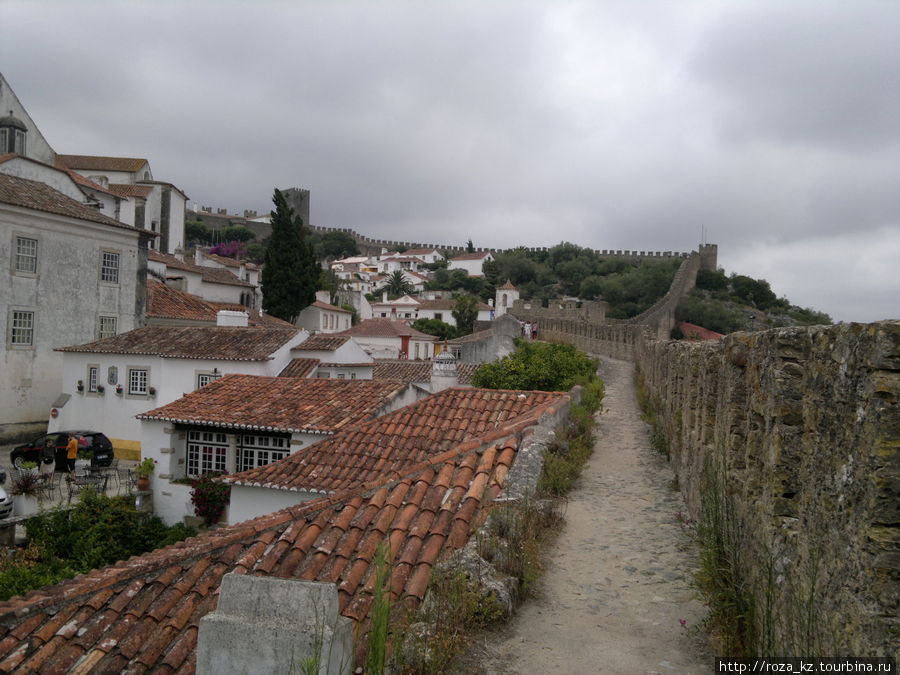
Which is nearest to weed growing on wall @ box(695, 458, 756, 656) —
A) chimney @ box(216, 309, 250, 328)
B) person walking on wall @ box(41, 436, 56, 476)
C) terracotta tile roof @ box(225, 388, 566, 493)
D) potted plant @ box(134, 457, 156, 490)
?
terracotta tile roof @ box(225, 388, 566, 493)

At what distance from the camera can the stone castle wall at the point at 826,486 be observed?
2.39 m

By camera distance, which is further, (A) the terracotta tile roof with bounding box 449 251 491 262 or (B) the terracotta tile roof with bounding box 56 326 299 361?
(A) the terracotta tile roof with bounding box 449 251 491 262

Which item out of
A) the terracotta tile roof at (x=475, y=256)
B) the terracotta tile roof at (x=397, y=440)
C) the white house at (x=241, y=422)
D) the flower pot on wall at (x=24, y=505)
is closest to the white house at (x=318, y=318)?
the white house at (x=241, y=422)

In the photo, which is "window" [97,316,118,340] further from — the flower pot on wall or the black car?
the flower pot on wall

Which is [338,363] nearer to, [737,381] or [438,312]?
[737,381]

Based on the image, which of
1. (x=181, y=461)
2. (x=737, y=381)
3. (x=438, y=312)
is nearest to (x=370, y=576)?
(x=737, y=381)

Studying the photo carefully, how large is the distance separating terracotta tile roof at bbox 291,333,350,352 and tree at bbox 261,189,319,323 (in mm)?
21393

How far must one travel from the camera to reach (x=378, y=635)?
10.6 ft

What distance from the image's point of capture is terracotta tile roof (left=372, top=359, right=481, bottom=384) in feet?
91.8

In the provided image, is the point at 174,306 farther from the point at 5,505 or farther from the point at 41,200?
the point at 5,505

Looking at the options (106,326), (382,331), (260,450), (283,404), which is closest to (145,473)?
(260,450)

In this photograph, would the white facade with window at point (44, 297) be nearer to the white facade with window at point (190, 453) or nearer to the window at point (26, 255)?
the window at point (26, 255)

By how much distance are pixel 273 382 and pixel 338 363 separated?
272 inches

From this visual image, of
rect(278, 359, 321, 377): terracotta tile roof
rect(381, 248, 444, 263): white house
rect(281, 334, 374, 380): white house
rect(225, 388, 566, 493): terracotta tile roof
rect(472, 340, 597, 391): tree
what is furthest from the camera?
rect(381, 248, 444, 263): white house
